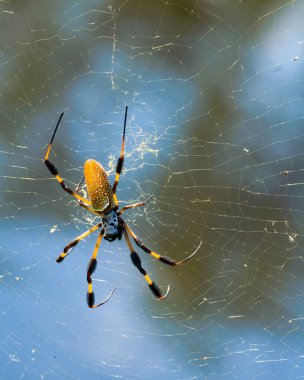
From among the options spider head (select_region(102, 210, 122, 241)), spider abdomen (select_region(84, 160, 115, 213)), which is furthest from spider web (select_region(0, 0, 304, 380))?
spider abdomen (select_region(84, 160, 115, 213))

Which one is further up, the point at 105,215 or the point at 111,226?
the point at 105,215

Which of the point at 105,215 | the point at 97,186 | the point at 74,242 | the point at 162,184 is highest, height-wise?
the point at 97,186

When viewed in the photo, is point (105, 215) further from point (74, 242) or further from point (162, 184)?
point (162, 184)

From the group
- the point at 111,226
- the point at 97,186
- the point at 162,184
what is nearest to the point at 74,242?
the point at 111,226

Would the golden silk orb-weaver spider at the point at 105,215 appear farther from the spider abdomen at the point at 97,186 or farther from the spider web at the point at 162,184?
the spider web at the point at 162,184

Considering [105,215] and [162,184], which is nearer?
[105,215]

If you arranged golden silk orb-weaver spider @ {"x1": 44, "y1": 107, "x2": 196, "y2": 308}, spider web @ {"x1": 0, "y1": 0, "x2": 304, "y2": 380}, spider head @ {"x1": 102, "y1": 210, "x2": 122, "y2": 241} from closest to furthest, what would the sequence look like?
golden silk orb-weaver spider @ {"x1": 44, "y1": 107, "x2": 196, "y2": 308}, spider head @ {"x1": 102, "y1": 210, "x2": 122, "y2": 241}, spider web @ {"x1": 0, "y1": 0, "x2": 304, "y2": 380}

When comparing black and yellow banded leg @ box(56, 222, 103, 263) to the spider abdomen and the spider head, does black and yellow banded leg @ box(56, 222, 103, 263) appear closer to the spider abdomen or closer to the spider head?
the spider head

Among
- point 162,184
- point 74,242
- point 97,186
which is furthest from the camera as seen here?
point 162,184
